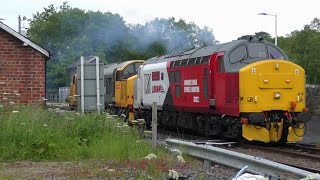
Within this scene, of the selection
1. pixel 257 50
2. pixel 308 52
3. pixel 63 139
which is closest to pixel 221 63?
pixel 257 50

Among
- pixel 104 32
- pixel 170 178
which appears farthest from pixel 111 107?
pixel 104 32

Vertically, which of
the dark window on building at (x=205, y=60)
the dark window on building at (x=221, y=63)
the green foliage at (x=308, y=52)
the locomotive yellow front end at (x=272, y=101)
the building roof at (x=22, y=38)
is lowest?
the locomotive yellow front end at (x=272, y=101)

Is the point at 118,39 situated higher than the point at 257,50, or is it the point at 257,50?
the point at 118,39

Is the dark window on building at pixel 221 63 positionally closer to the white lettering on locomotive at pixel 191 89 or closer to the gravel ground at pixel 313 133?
the white lettering on locomotive at pixel 191 89

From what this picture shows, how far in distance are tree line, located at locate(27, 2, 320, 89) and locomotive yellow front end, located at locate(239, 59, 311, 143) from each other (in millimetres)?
19680

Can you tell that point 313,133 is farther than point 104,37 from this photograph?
No

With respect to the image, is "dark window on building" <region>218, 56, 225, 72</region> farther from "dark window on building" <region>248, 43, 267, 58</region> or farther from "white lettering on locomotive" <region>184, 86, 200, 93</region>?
"white lettering on locomotive" <region>184, 86, 200, 93</region>

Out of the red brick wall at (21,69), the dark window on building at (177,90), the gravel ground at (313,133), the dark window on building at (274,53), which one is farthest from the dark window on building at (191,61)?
the red brick wall at (21,69)

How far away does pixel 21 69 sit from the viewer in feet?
56.3

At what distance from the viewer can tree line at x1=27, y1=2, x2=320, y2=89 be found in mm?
41531

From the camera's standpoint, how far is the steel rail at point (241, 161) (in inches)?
285

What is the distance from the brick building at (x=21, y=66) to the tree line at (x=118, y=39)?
1848 cm

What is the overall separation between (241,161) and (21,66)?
34.3 ft

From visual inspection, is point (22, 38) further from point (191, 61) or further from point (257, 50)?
point (257, 50)
